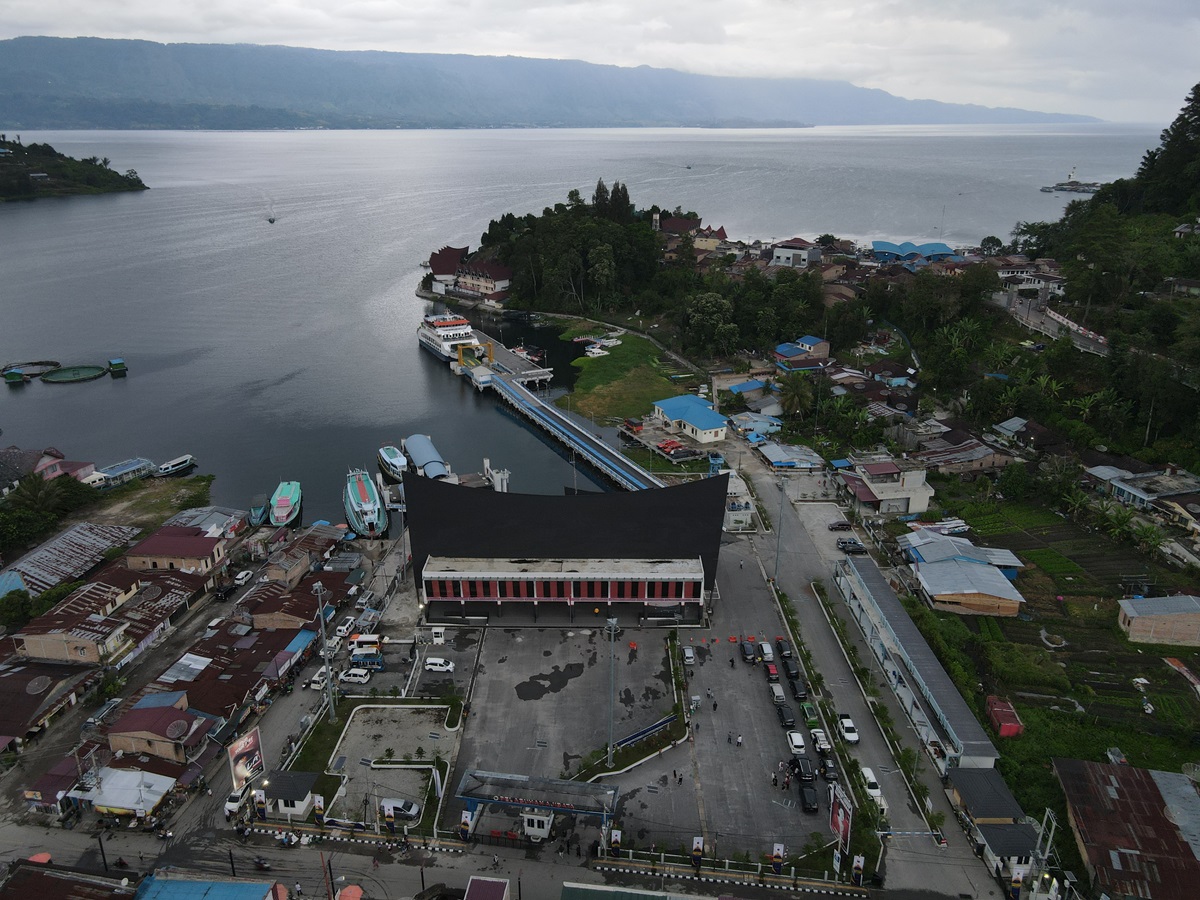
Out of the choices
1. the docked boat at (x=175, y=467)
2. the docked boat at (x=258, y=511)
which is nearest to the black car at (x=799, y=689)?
the docked boat at (x=258, y=511)

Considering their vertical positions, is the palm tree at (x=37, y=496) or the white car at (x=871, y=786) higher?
the white car at (x=871, y=786)

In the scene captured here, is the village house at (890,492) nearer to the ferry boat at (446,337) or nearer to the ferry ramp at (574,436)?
the ferry ramp at (574,436)

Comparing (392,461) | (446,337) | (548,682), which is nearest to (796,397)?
(392,461)

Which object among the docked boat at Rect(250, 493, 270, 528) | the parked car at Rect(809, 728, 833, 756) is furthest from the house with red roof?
the parked car at Rect(809, 728, 833, 756)

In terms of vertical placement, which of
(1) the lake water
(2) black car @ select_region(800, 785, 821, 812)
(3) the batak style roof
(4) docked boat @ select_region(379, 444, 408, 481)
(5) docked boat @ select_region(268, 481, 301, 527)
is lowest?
(1) the lake water

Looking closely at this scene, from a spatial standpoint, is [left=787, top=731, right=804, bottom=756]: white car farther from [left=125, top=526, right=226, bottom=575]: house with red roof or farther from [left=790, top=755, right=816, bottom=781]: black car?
[left=125, top=526, right=226, bottom=575]: house with red roof

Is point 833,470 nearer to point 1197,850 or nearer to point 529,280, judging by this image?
point 1197,850
